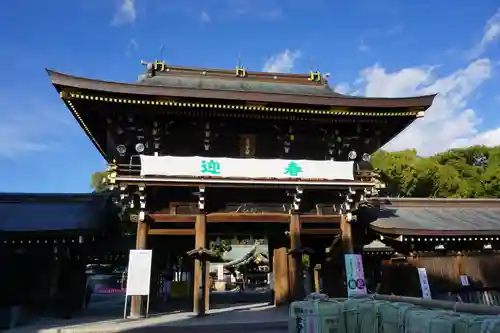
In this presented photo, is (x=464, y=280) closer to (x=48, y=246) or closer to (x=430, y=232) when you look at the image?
(x=430, y=232)

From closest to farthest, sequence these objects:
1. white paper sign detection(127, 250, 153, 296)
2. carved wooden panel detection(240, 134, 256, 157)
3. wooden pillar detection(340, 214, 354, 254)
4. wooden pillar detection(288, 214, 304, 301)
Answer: white paper sign detection(127, 250, 153, 296), wooden pillar detection(288, 214, 304, 301), wooden pillar detection(340, 214, 354, 254), carved wooden panel detection(240, 134, 256, 157)

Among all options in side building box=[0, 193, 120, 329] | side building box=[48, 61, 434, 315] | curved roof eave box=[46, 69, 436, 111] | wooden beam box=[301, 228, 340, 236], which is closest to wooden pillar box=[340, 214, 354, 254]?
side building box=[48, 61, 434, 315]

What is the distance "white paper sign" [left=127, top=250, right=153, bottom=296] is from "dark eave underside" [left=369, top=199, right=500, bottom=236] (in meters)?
8.93

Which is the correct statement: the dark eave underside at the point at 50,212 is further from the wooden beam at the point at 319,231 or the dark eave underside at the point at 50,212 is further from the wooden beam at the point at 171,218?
the wooden beam at the point at 319,231

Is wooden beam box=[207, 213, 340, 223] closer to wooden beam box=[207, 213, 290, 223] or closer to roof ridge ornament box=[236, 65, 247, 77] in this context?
wooden beam box=[207, 213, 290, 223]

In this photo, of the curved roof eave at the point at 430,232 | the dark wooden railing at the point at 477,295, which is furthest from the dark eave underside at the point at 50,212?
the dark wooden railing at the point at 477,295

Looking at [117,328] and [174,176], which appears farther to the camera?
[174,176]

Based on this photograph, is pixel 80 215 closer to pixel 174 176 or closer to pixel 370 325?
pixel 174 176

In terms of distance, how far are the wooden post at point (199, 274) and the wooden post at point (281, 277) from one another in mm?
4080

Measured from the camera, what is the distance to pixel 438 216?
17812mm

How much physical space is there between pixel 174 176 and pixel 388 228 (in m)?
8.61

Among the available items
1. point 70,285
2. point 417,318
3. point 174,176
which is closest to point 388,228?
point 174,176

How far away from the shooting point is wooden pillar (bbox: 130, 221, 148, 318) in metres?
13.0

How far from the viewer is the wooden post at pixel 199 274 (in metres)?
13.2
